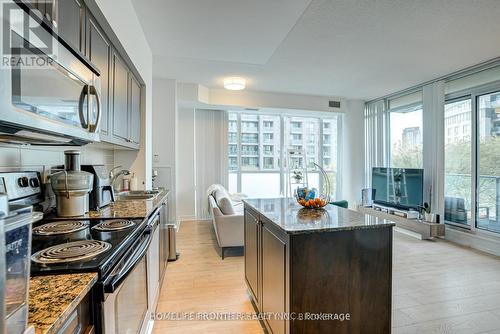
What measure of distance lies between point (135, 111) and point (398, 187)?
504 centimetres

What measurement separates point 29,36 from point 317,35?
2925 millimetres

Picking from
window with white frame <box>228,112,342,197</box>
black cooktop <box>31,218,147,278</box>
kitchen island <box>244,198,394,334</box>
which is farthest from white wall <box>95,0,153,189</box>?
window with white frame <box>228,112,342,197</box>

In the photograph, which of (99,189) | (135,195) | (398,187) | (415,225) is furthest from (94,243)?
(398,187)

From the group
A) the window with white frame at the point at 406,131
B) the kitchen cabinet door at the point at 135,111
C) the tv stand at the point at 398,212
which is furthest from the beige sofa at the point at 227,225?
the window with white frame at the point at 406,131

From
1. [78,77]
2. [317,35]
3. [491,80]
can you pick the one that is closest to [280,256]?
[78,77]

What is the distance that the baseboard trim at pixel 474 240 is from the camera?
3693 mm

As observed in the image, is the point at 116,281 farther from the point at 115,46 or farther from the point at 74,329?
the point at 115,46

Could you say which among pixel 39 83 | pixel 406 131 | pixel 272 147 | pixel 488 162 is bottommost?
pixel 488 162

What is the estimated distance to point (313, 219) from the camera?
178 centimetres

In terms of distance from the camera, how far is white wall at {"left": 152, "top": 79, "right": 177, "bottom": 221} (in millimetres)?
4609

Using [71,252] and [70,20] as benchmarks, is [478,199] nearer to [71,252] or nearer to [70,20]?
[71,252]

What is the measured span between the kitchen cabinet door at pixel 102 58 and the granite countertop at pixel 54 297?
1188 millimetres

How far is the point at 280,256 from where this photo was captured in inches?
63.7

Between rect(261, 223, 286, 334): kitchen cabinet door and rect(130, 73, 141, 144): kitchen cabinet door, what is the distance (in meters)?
1.81
